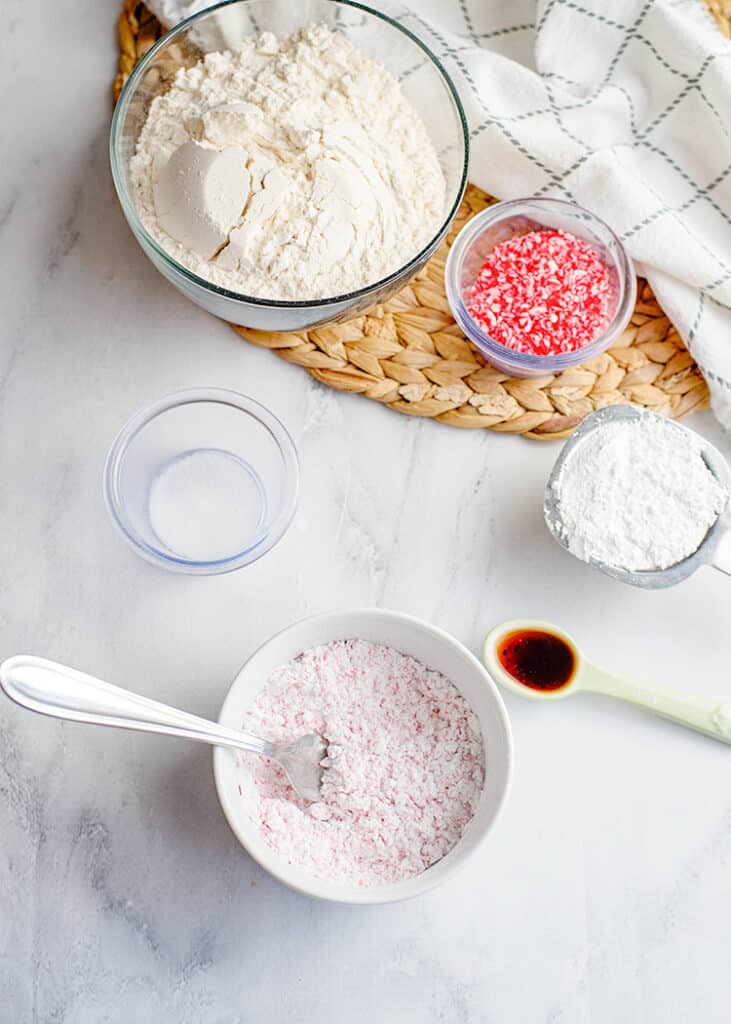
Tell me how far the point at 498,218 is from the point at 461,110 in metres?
0.16

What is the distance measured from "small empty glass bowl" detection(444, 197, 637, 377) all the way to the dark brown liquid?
344 millimetres

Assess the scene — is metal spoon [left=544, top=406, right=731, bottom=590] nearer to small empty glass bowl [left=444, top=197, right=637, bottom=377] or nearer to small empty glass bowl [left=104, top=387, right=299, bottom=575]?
small empty glass bowl [left=444, top=197, right=637, bottom=377]

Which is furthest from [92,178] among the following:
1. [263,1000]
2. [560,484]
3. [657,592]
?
[263,1000]

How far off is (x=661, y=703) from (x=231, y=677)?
0.54m

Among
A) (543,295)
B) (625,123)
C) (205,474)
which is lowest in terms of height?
(205,474)

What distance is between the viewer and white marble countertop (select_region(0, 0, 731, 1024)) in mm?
1301

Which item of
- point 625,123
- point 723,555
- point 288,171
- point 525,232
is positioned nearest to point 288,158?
point 288,171

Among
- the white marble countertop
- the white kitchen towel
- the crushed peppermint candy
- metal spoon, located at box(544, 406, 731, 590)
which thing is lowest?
Answer: the white marble countertop

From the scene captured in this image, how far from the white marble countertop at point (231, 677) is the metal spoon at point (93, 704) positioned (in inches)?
7.2

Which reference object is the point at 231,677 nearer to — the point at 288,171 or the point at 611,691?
the point at 611,691

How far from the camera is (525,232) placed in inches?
57.9

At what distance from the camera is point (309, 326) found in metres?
1.34

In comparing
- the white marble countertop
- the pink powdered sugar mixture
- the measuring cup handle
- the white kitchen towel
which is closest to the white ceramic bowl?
the pink powdered sugar mixture

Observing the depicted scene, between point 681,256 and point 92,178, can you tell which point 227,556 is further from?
point 681,256
